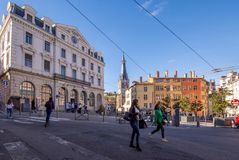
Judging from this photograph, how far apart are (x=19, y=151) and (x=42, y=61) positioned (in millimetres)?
38190

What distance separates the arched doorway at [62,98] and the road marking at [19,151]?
3884 cm

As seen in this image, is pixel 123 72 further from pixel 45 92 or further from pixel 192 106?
pixel 45 92

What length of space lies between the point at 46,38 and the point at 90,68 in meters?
17.5

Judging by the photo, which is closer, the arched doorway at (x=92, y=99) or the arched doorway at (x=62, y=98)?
the arched doorway at (x=62, y=98)

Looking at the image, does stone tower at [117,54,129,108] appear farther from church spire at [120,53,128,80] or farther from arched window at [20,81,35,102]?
arched window at [20,81,35,102]

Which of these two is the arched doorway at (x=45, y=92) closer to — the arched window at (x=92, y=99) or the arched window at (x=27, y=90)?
the arched window at (x=27, y=90)

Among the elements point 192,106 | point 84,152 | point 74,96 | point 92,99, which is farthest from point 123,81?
point 84,152

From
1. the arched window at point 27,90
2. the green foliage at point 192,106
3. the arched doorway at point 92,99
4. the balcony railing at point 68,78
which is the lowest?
the green foliage at point 192,106

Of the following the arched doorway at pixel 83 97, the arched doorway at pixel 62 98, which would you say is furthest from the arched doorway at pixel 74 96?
the arched doorway at pixel 83 97

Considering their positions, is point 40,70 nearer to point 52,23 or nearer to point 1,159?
point 52,23

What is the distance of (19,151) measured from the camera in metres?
7.25

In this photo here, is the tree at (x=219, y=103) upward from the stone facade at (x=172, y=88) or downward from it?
downward

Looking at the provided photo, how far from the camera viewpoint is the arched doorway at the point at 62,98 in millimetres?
46688

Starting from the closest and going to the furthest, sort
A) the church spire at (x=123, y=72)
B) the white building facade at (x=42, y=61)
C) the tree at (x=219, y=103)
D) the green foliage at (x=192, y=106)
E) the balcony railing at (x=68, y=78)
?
the white building facade at (x=42, y=61), the tree at (x=219, y=103), the balcony railing at (x=68, y=78), the green foliage at (x=192, y=106), the church spire at (x=123, y=72)
